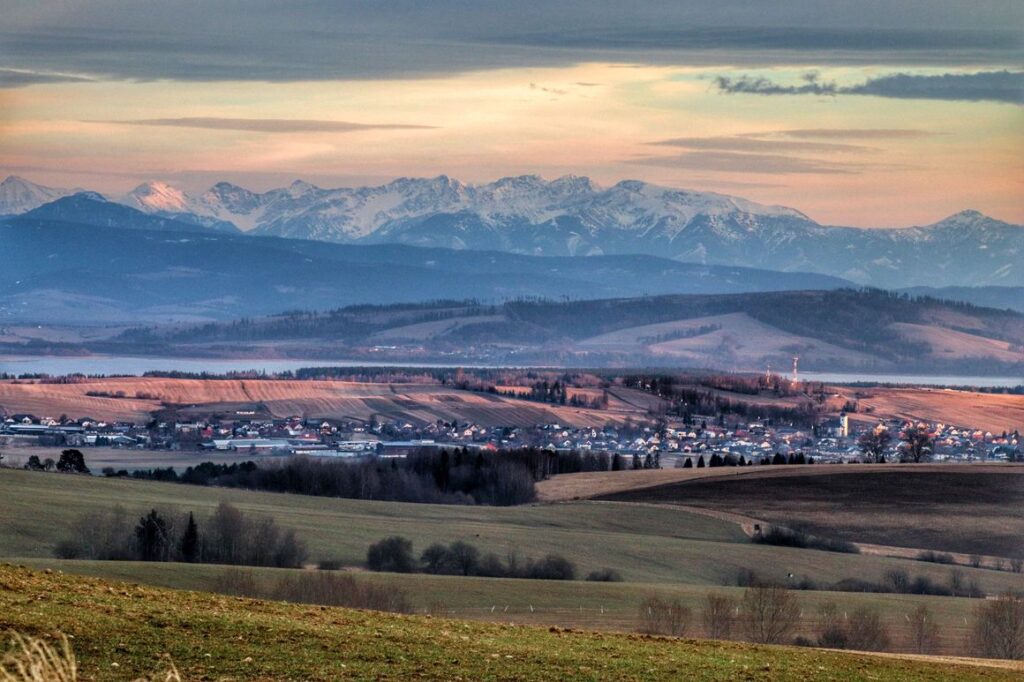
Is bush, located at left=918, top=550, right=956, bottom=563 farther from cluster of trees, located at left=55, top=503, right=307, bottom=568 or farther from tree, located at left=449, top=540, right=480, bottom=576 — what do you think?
cluster of trees, located at left=55, top=503, right=307, bottom=568

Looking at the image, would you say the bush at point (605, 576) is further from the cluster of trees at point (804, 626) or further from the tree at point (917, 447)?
the tree at point (917, 447)

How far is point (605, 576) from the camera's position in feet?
226

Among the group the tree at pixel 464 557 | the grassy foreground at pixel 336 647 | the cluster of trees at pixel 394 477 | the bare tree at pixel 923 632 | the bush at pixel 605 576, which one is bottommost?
the bare tree at pixel 923 632

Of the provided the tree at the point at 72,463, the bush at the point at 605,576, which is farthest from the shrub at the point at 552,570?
the tree at the point at 72,463

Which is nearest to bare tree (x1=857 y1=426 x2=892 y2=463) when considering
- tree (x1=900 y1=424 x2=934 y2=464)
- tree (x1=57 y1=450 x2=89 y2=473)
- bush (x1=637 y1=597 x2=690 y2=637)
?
tree (x1=900 y1=424 x2=934 y2=464)

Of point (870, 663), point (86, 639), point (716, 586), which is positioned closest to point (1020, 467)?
point (716, 586)

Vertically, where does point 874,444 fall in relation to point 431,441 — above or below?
above

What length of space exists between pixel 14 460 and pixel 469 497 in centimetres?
3924

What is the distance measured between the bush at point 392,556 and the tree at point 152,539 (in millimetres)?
8062

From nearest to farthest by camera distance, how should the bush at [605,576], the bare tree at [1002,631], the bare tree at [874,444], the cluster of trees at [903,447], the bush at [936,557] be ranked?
the bare tree at [1002,631] < the bush at [605,576] < the bush at [936,557] < the cluster of trees at [903,447] < the bare tree at [874,444]

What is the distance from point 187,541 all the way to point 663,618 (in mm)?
24629

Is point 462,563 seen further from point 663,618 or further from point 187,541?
point 663,618

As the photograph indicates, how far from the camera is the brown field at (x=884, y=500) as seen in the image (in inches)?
3642

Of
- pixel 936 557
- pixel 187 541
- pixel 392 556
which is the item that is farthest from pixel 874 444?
pixel 187 541
